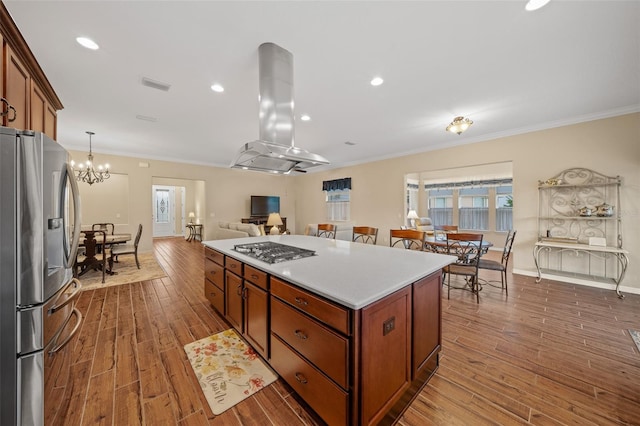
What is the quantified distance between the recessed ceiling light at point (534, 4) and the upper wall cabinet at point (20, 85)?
141 inches

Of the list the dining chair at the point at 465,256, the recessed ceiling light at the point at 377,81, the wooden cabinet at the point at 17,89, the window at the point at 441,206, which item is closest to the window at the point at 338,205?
the window at the point at 441,206

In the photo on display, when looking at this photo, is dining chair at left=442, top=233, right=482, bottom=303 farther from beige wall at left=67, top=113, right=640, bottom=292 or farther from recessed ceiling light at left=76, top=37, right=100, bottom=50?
recessed ceiling light at left=76, top=37, right=100, bottom=50

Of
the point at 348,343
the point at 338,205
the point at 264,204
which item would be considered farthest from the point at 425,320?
the point at 264,204

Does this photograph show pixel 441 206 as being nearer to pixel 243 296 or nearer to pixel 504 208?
pixel 504 208

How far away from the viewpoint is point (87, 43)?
2070 mm

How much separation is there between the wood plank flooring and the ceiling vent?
2.78m

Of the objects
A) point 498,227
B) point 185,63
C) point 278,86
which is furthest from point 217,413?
point 498,227

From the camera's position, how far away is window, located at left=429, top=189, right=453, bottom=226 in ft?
27.7

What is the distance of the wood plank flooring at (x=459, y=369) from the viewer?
4.69ft

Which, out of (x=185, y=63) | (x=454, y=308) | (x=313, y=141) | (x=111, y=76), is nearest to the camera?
(x=185, y=63)

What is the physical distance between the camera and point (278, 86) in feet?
7.09

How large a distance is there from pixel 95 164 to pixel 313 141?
5571 millimetres

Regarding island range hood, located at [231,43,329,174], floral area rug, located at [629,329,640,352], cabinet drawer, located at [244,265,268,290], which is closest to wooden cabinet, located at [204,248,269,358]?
cabinet drawer, located at [244,265,268,290]

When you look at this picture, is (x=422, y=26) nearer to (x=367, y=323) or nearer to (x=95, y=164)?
(x=367, y=323)
